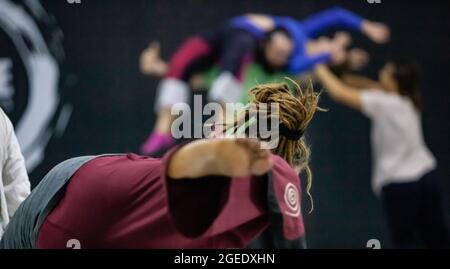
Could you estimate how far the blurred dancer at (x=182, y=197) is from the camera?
1894 mm

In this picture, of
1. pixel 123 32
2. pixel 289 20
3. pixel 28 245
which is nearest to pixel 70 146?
pixel 123 32

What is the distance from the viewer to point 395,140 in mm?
5117

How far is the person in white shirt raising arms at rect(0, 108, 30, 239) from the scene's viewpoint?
9.51 ft

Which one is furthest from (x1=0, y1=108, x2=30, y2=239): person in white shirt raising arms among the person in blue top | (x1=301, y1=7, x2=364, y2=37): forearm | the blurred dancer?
(x1=301, y1=7, x2=364, y2=37): forearm

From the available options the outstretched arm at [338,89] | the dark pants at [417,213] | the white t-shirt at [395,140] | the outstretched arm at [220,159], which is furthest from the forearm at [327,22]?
the outstretched arm at [220,159]

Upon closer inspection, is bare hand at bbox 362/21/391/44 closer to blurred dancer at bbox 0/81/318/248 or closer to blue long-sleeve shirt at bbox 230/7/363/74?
blue long-sleeve shirt at bbox 230/7/363/74

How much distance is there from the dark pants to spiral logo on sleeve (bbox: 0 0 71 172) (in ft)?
6.38

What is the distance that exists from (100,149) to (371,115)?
1579 millimetres

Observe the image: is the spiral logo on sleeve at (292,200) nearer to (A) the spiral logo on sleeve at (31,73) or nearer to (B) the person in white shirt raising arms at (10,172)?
(B) the person in white shirt raising arms at (10,172)

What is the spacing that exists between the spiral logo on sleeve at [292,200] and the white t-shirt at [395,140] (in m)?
3.09

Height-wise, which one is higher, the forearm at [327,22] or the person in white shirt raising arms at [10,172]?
the forearm at [327,22]

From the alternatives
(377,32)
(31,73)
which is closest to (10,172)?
(31,73)

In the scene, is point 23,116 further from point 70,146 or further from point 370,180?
point 370,180

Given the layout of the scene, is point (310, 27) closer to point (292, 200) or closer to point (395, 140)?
point (395, 140)
